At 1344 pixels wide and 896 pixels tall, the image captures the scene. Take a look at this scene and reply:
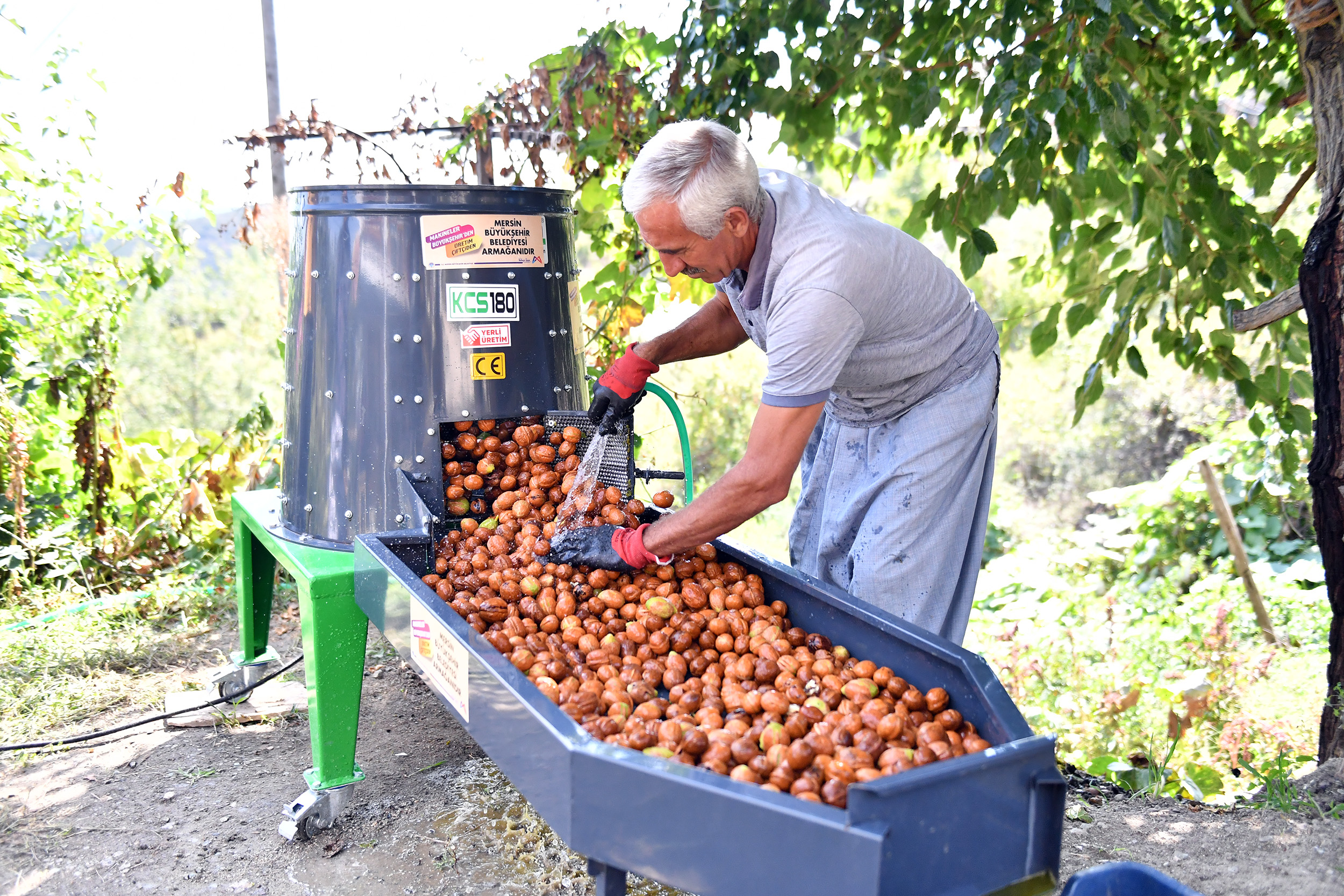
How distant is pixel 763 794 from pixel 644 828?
8.0 inches

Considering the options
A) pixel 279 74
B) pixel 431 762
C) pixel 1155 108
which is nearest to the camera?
pixel 431 762

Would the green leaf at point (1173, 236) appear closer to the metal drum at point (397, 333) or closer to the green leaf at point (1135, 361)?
the green leaf at point (1135, 361)

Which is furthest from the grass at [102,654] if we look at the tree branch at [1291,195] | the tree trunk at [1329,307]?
the tree branch at [1291,195]

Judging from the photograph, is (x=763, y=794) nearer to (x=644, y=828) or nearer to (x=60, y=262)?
(x=644, y=828)

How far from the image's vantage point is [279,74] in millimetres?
5602

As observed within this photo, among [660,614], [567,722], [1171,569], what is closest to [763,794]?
[567,722]

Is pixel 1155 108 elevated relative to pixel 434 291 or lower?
elevated

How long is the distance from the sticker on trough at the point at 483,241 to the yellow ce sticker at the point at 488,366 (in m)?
0.25

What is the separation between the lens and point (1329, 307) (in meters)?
2.74

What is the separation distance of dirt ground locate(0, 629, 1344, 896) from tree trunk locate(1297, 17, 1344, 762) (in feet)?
2.25

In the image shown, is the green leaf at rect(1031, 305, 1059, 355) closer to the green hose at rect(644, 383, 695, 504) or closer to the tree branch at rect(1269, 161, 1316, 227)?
the tree branch at rect(1269, 161, 1316, 227)

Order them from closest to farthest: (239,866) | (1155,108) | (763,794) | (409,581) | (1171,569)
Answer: (763,794)
(409,581)
(239,866)
(1155,108)
(1171,569)

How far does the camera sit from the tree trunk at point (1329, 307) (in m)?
2.74

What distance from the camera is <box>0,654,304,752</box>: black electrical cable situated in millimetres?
3111
